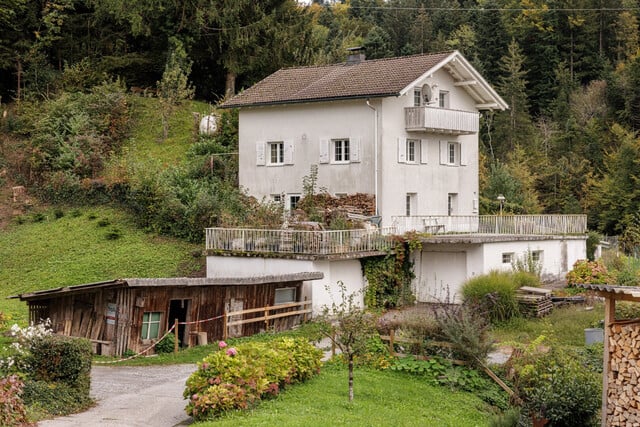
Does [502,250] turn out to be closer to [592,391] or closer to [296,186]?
[296,186]

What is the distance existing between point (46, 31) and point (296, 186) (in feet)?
76.8

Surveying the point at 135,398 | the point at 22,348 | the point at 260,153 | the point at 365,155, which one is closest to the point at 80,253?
the point at 260,153

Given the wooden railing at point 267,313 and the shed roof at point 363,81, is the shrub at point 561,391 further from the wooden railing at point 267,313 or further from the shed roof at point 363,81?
the shed roof at point 363,81

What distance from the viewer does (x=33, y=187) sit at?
1693 inches

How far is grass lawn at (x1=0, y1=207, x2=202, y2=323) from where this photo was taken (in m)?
34.1

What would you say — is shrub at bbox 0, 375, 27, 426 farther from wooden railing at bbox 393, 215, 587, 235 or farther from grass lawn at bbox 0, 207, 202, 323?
wooden railing at bbox 393, 215, 587, 235

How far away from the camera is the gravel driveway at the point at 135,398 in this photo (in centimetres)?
1669

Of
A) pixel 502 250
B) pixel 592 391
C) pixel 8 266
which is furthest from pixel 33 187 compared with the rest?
pixel 592 391

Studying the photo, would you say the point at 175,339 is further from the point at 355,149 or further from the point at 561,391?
the point at 355,149

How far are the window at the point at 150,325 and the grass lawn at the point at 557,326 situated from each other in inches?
357

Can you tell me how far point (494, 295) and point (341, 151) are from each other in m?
10.9

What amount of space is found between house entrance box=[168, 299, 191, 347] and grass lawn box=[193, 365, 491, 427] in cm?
596

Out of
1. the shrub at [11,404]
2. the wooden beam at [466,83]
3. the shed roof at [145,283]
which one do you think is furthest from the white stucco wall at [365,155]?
the shrub at [11,404]

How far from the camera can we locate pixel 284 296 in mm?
29141
